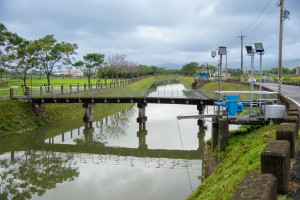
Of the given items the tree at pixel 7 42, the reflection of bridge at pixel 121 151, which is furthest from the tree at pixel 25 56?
the reflection of bridge at pixel 121 151

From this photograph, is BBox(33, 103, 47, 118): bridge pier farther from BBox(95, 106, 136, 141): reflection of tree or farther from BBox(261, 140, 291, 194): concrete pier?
BBox(261, 140, 291, 194): concrete pier

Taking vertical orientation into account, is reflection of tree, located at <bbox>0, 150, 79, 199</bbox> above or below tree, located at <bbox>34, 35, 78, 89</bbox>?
below

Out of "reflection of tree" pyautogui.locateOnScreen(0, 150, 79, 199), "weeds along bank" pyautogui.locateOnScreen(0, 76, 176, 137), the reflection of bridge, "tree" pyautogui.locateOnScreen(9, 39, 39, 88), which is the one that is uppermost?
"tree" pyautogui.locateOnScreen(9, 39, 39, 88)

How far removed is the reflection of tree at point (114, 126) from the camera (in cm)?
2699

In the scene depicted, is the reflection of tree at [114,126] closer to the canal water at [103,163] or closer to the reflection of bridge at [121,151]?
the canal water at [103,163]

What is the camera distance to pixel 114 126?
103ft

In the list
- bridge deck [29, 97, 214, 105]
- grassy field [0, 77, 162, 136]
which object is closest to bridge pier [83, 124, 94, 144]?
bridge deck [29, 97, 214, 105]

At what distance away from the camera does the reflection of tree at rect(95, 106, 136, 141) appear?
2699cm

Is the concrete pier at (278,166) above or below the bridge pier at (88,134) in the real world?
above

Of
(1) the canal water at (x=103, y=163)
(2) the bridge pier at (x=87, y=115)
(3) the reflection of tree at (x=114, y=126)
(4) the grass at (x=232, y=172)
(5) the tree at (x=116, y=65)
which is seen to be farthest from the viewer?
(5) the tree at (x=116, y=65)

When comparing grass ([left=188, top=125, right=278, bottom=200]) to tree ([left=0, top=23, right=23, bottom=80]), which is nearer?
grass ([left=188, top=125, right=278, bottom=200])

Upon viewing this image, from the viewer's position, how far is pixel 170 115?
3681cm

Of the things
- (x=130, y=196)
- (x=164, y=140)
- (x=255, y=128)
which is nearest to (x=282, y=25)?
(x=255, y=128)

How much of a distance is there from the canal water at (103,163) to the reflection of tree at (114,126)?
0.10 metres
